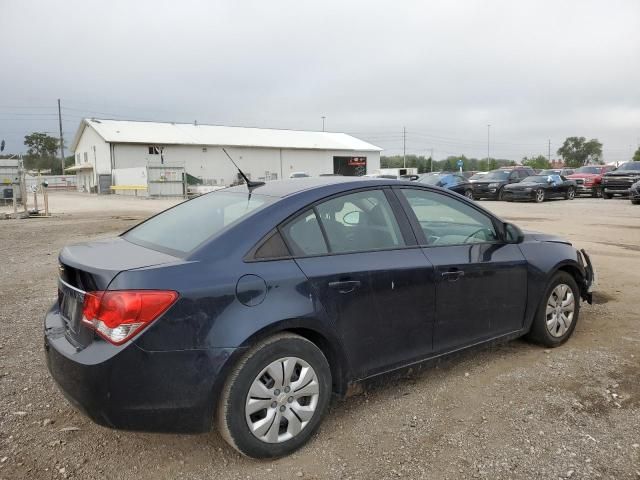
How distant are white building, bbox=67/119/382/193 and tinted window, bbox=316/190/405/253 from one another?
44.2 meters

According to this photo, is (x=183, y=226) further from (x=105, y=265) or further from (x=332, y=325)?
(x=332, y=325)

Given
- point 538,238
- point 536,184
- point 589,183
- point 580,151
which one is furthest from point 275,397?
point 580,151

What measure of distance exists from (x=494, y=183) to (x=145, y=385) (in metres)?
25.7

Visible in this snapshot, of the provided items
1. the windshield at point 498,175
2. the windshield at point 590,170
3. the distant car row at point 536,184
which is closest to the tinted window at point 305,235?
the distant car row at point 536,184

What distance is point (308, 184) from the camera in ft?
11.7

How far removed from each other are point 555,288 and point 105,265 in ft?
11.7

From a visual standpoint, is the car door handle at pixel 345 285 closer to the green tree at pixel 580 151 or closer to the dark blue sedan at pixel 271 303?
the dark blue sedan at pixel 271 303

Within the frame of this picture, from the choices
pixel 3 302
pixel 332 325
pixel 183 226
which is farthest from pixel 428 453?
pixel 3 302

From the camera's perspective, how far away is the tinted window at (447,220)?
3.73m

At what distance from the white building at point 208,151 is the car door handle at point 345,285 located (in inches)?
1756

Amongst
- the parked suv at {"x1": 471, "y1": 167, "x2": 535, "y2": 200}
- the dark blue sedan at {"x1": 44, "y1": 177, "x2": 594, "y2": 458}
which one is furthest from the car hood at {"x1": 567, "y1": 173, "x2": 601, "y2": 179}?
the dark blue sedan at {"x1": 44, "y1": 177, "x2": 594, "y2": 458}

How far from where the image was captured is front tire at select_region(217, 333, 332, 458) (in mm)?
2748

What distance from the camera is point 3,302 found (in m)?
6.18

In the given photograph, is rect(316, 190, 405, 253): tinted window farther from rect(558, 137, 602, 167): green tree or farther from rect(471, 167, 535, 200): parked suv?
rect(558, 137, 602, 167): green tree
